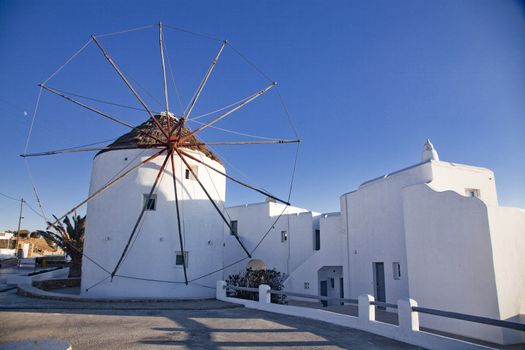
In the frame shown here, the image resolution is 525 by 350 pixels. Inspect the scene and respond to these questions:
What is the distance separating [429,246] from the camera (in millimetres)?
13242

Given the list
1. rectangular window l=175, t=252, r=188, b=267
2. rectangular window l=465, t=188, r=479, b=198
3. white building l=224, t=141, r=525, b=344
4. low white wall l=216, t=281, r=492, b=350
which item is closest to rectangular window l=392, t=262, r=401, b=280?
white building l=224, t=141, r=525, b=344

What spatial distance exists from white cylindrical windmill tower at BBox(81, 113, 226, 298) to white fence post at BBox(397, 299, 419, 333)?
9.86m

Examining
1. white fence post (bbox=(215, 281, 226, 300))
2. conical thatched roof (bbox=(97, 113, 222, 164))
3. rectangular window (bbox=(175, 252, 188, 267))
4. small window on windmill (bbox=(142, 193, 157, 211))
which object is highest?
conical thatched roof (bbox=(97, 113, 222, 164))

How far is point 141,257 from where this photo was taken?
54.9ft

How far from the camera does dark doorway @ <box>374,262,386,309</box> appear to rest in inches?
672

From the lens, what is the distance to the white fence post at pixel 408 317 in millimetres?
8852

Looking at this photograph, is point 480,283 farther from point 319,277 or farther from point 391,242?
point 319,277

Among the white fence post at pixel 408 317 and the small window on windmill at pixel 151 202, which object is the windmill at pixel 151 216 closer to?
the small window on windmill at pixel 151 202

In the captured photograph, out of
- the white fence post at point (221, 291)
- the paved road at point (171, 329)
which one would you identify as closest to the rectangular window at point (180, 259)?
the white fence post at point (221, 291)

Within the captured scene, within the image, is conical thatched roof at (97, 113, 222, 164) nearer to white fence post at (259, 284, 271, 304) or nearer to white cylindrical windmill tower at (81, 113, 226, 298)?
white cylindrical windmill tower at (81, 113, 226, 298)

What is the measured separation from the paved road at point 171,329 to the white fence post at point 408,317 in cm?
44

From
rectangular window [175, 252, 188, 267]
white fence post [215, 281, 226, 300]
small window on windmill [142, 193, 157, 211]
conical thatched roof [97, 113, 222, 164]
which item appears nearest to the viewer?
white fence post [215, 281, 226, 300]

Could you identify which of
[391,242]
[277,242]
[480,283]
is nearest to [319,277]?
[277,242]

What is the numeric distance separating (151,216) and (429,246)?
11859 mm
